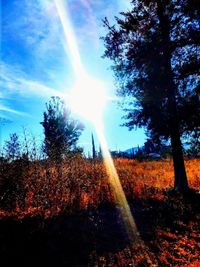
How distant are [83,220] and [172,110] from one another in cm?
661

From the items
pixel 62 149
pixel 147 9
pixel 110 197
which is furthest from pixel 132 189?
pixel 147 9

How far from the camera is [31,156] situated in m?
9.95

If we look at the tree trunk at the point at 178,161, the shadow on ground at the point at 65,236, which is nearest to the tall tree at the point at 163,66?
the tree trunk at the point at 178,161

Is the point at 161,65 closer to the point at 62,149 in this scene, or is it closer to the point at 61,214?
the point at 62,149

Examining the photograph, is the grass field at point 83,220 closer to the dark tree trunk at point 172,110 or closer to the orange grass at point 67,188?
the orange grass at point 67,188

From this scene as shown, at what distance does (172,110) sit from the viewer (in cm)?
1333

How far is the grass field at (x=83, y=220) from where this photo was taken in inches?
268

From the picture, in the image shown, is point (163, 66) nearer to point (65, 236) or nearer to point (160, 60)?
point (160, 60)

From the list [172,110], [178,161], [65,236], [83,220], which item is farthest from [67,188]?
[172,110]

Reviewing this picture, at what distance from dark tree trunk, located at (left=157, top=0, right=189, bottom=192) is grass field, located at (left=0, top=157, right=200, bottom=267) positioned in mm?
1003

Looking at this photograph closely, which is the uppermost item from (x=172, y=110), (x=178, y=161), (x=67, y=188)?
(x=172, y=110)

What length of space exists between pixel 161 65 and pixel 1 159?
23.9 feet

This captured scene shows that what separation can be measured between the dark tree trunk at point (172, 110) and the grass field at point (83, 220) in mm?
1003

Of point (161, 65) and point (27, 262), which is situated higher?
point (161, 65)
